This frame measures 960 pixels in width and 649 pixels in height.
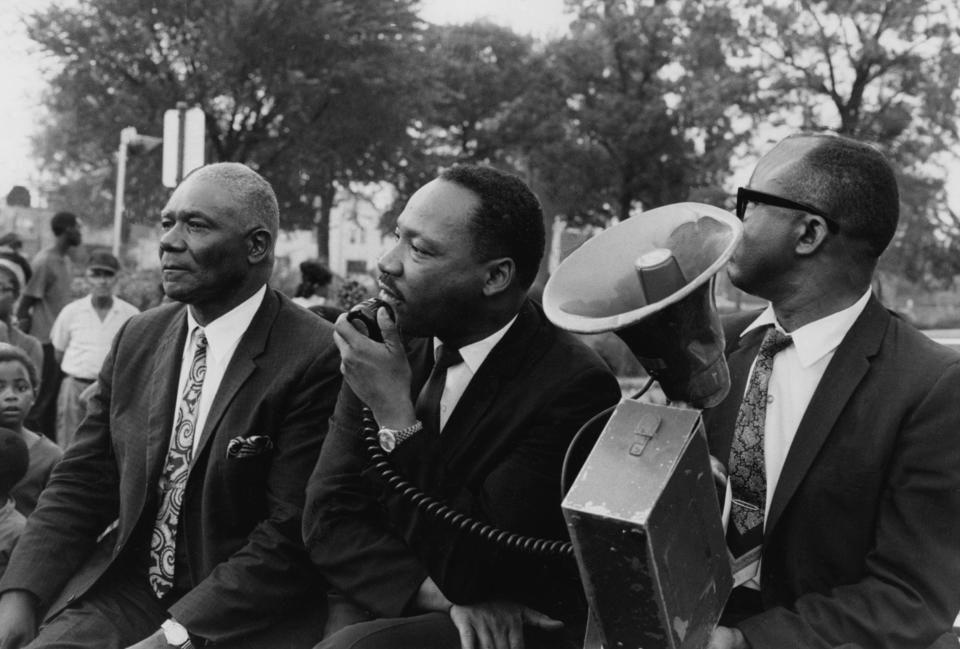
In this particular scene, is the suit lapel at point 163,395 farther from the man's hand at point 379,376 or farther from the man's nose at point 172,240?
the man's hand at point 379,376

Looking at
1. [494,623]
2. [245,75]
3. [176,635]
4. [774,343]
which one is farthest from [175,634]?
[245,75]

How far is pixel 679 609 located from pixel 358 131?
29.2 metres

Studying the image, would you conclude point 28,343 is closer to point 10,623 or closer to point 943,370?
point 10,623

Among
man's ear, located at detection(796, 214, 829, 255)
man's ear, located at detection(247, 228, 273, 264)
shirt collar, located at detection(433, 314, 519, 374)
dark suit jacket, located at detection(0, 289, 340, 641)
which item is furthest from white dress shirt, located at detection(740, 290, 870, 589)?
man's ear, located at detection(247, 228, 273, 264)

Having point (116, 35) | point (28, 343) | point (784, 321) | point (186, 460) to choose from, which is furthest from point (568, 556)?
point (116, 35)

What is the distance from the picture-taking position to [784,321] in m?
2.85

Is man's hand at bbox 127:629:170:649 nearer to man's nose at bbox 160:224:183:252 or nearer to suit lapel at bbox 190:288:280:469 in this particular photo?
suit lapel at bbox 190:288:280:469

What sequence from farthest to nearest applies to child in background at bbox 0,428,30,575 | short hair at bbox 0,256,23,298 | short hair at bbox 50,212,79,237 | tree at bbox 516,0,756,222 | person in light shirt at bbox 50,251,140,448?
tree at bbox 516,0,756,222 → short hair at bbox 50,212,79,237 → person in light shirt at bbox 50,251,140,448 → short hair at bbox 0,256,23,298 → child in background at bbox 0,428,30,575

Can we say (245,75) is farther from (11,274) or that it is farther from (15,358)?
(15,358)

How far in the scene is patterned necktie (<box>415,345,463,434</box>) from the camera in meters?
2.95

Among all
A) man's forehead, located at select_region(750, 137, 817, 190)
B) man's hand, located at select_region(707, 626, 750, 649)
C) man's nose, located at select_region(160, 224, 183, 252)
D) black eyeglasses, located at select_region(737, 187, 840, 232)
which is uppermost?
man's forehead, located at select_region(750, 137, 817, 190)

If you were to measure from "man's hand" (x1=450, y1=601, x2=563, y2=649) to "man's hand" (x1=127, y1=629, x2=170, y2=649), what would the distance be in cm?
94

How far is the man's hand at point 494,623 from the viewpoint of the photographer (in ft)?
8.66

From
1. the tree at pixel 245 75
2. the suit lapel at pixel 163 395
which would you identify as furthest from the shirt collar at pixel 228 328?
the tree at pixel 245 75
